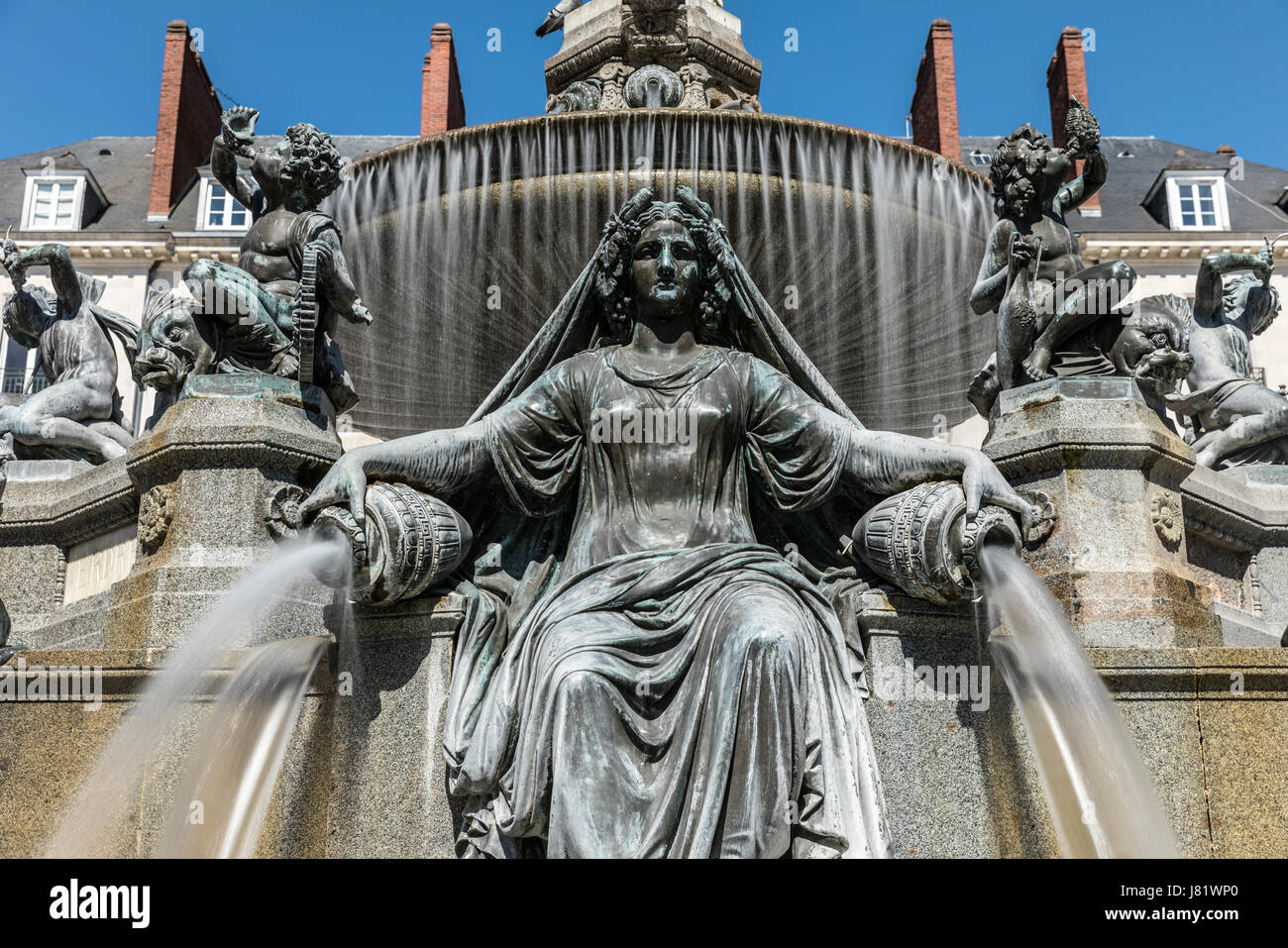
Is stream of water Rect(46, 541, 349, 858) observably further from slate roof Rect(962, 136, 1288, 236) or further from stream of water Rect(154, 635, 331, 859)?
slate roof Rect(962, 136, 1288, 236)

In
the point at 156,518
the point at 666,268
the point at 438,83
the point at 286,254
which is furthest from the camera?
the point at 438,83

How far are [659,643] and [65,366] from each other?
6985 millimetres

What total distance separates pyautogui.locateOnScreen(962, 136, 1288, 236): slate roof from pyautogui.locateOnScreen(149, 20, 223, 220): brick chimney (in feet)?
68.7

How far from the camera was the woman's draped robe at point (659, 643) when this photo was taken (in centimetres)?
471

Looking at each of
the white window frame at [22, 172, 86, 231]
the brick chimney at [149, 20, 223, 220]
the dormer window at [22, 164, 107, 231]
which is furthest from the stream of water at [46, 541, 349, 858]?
the dormer window at [22, 164, 107, 231]

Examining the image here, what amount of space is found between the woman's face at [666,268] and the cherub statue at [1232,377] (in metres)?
6.25

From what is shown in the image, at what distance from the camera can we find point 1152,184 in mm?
40062

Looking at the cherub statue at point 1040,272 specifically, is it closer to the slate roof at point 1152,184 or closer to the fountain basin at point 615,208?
the fountain basin at point 615,208

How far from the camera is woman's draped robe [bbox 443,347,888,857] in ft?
15.4

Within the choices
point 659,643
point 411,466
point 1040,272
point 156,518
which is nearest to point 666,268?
point 411,466

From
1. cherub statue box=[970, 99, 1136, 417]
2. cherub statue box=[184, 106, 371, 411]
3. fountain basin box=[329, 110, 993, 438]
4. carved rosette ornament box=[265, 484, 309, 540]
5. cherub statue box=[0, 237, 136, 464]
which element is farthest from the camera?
fountain basin box=[329, 110, 993, 438]

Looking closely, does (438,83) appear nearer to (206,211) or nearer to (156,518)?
(206,211)

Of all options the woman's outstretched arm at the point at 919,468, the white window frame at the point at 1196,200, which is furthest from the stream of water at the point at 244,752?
the white window frame at the point at 1196,200

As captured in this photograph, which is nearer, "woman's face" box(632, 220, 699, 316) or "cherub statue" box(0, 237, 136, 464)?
"woman's face" box(632, 220, 699, 316)
